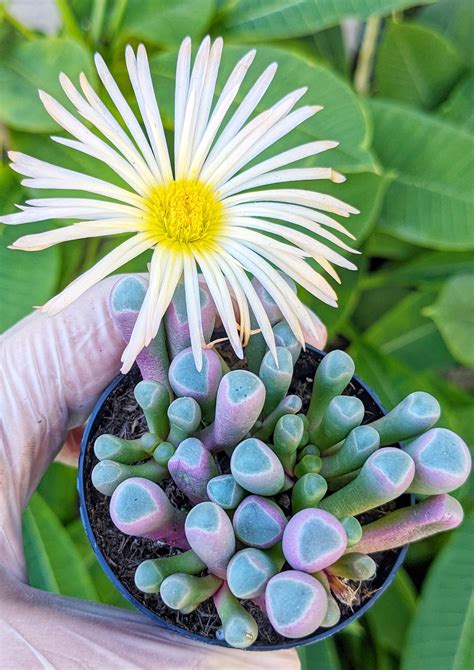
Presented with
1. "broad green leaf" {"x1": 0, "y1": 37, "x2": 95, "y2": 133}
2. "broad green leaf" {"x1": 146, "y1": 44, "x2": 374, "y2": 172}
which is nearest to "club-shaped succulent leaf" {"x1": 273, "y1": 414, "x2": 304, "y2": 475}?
"broad green leaf" {"x1": 146, "y1": 44, "x2": 374, "y2": 172}

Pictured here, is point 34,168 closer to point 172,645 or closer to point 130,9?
point 172,645

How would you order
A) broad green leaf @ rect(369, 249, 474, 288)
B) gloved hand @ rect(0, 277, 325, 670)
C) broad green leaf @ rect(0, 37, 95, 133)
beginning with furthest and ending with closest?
broad green leaf @ rect(369, 249, 474, 288)
broad green leaf @ rect(0, 37, 95, 133)
gloved hand @ rect(0, 277, 325, 670)

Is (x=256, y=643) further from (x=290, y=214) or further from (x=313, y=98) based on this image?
(x=313, y=98)

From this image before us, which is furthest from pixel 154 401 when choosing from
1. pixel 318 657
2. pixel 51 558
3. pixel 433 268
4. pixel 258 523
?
pixel 433 268

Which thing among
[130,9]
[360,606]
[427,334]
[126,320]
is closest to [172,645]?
[360,606]

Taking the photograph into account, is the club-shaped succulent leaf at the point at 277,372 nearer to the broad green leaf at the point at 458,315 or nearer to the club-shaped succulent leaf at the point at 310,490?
the club-shaped succulent leaf at the point at 310,490

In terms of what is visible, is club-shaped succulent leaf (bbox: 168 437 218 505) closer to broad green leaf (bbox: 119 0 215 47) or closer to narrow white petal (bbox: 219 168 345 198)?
narrow white petal (bbox: 219 168 345 198)
